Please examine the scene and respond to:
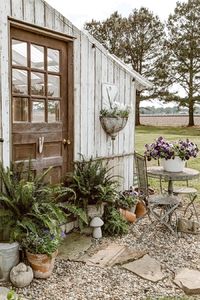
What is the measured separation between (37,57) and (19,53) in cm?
23

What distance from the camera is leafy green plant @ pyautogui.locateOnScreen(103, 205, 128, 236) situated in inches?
155

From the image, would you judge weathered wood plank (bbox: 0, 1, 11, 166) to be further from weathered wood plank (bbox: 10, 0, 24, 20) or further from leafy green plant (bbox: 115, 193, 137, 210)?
leafy green plant (bbox: 115, 193, 137, 210)

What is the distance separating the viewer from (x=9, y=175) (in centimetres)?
308

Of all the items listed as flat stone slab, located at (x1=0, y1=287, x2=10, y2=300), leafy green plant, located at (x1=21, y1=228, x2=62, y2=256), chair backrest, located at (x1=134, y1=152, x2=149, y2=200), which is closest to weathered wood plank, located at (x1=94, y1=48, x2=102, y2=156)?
chair backrest, located at (x1=134, y1=152, x2=149, y2=200)

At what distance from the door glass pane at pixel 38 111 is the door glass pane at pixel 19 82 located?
17 centimetres

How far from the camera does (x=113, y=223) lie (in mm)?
3934

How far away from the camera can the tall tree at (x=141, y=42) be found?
23234 millimetres

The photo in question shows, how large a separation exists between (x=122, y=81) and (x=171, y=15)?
2031 cm

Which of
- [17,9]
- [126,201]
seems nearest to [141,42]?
[126,201]

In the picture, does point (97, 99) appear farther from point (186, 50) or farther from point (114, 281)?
point (186, 50)

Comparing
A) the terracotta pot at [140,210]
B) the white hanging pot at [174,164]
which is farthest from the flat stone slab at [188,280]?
the terracotta pot at [140,210]

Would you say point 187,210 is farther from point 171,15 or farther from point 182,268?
point 171,15

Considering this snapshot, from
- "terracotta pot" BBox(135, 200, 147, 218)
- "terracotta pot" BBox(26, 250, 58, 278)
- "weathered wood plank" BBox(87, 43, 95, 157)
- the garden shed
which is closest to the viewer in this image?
"terracotta pot" BBox(26, 250, 58, 278)

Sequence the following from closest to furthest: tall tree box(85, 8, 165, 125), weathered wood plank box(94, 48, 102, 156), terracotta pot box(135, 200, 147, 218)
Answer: weathered wood plank box(94, 48, 102, 156)
terracotta pot box(135, 200, 147, 218)
tall tree box(85, 8, 165, 125)
